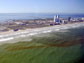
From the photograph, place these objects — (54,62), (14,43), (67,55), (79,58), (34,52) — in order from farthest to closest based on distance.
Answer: (14,43)
(34,52)
(67,55)
(79,58)
(54,62)

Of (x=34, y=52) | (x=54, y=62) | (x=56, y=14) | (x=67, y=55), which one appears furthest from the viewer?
(x=56, y=14)

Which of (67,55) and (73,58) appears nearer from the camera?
(73,58)

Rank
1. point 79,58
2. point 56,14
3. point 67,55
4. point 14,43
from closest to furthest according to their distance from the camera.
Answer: point 79,58 < point 67,55 < point 14,43 < point 56,14

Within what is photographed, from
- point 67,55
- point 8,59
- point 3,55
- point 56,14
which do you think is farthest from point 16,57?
point 56,14

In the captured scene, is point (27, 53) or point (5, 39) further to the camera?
point (5, 39)

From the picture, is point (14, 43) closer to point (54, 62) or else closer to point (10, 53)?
point (10, 53)

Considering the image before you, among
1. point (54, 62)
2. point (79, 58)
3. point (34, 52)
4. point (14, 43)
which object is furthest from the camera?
point (14, 43)

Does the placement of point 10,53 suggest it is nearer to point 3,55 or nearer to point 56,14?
point 3,55

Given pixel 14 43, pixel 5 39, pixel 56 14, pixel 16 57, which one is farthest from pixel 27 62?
pixel 56 14

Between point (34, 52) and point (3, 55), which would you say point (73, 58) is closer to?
point (34, 52)
